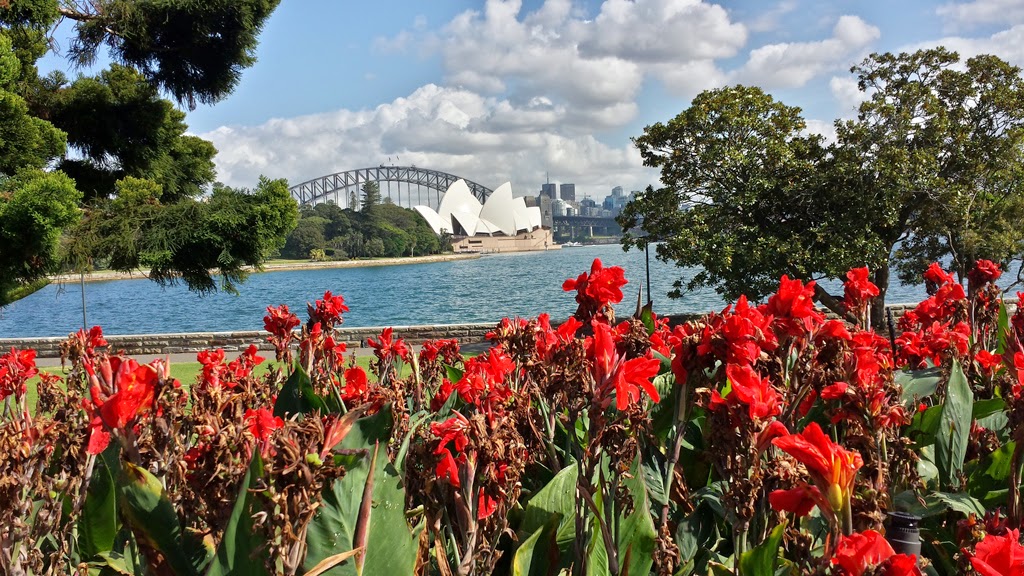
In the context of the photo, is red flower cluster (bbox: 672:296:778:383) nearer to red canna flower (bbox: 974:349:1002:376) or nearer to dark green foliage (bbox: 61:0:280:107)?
red canna flower (bbox: 974:349:1002:376)

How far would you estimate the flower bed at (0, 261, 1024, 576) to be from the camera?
2.79 feet

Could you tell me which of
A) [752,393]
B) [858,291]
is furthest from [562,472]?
[858,291]

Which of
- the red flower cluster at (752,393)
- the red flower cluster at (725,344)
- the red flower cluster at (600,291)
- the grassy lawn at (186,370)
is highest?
the red flower cluster at (600,291)

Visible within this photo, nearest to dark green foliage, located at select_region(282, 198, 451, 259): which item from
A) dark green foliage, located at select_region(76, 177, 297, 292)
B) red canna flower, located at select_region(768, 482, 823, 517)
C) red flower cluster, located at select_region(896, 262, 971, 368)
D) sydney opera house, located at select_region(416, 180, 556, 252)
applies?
sydney opera house, located at select_region(416, 180, 556, 252)

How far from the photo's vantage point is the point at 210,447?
40.0 inches

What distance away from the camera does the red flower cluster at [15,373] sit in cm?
239

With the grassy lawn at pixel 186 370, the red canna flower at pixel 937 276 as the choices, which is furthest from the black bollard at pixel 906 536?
the grassy lawn at pixel 186 370

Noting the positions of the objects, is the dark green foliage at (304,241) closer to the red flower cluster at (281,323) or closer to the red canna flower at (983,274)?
the red flower cluster at (281,323)

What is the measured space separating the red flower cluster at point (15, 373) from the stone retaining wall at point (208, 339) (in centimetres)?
811

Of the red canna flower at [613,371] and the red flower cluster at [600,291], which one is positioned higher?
the red flower cluster at [600,291]

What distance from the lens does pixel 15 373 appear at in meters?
2.58

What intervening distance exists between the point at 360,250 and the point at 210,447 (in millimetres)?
69285

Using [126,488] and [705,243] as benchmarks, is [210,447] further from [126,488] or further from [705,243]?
[705,243]

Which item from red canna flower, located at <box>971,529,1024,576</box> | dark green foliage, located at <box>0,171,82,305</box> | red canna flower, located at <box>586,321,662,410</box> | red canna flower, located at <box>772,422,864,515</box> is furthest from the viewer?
dark green foliage, located at <box>0,171,82,305</box>
